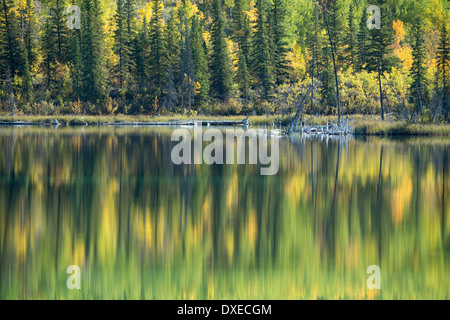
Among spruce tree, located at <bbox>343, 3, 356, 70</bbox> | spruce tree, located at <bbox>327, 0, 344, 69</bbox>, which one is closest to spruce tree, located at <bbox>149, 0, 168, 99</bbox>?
spruce tree, located at <bbox>327, 0, 344, 69</bbox>

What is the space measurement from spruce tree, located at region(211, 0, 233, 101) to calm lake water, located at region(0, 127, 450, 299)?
60.2 metres

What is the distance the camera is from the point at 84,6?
3558 inches

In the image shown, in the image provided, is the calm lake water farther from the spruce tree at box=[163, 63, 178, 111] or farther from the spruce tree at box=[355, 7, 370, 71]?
the spruce tree at box=[163, 63, 178, 111]

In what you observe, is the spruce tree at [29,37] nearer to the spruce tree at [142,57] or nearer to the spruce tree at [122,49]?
the spruce tree at [122,49]

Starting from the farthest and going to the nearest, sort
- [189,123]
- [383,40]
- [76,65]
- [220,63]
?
[76,65] → [220,63] → [189,123] → [383,40]

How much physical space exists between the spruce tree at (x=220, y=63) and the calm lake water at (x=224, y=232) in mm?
60233

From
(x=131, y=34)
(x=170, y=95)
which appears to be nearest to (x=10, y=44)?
(x=131, y=34)

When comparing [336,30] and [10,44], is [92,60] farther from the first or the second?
[336,30]

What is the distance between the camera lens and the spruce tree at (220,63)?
85812mm

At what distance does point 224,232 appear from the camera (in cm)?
1429

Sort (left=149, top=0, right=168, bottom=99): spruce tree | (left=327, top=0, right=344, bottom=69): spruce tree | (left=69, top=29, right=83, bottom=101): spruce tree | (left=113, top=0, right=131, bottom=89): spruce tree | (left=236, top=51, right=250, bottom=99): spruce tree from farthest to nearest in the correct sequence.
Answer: (left=236, top=51, right=250, bottom=99): spruce tree
(left=69, top=29, right=83, bottom=101): spruce tree
(left=113, top=0, right=131, bottom=89): spruce tree
(left=149, top=0, right=168, bottom=99): spruce tree
(left=327, top=0, right=344, bottom=69): spruce tree

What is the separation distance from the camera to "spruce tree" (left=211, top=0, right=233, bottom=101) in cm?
8581

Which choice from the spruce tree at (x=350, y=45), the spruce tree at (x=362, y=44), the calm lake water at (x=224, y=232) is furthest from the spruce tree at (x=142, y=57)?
the calm lake water at (x=224, y=232)

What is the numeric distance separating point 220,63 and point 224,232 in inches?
2906
